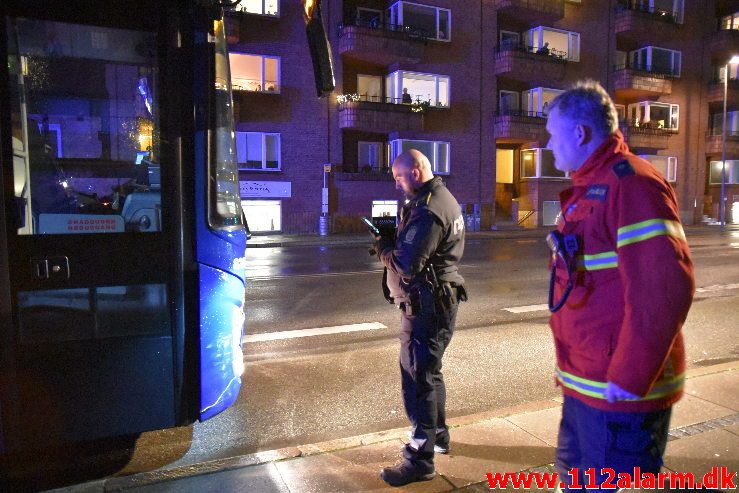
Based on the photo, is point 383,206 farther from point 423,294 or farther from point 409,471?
point 409,471

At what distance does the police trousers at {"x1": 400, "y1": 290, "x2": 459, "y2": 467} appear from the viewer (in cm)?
334

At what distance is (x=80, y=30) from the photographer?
310 cm

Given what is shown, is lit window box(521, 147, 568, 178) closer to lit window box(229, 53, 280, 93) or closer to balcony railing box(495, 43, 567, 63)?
balcony railing box(495, 43, 567, 63)

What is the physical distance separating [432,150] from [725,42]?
68.2ft

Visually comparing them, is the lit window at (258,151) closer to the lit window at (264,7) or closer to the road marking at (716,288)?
the lit window at (264,7)

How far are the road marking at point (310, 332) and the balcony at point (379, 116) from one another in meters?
17.3

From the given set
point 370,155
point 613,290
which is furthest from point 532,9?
point 613,290

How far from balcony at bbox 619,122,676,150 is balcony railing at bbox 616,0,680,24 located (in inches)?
240

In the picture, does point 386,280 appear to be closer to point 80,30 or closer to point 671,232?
point 671,232

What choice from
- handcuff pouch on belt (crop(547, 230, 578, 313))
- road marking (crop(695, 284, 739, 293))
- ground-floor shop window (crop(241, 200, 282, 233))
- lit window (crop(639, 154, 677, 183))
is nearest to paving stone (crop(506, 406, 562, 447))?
handcuff pouch on belt (crop(547, 230, 578, 313))

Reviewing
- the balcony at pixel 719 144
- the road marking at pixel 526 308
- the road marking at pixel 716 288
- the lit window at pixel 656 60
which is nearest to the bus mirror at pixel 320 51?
the road marking at pixel 526 308

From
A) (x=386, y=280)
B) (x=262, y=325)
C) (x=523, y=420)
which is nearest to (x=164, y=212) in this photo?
(x=386, y=280)

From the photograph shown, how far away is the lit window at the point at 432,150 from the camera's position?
25.1 meters

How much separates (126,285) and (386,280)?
61.6 inches
